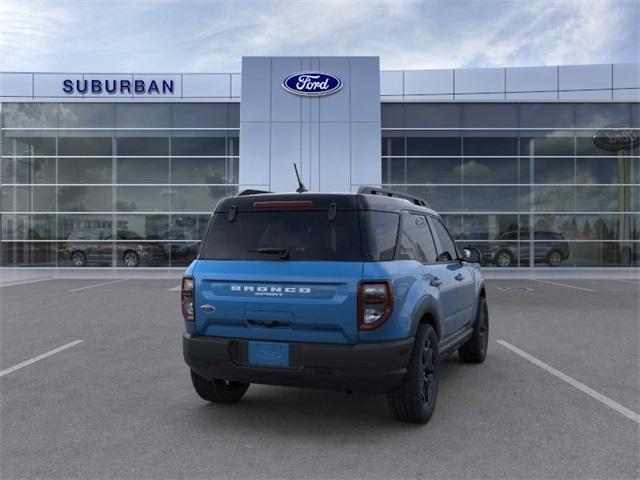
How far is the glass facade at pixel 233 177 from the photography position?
73.4 feet

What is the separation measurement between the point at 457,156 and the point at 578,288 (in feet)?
29.5

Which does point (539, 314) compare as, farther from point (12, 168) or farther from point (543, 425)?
point (12, 168)

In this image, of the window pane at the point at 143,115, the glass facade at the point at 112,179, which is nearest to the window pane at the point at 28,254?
the glass facade at the point at 112,179

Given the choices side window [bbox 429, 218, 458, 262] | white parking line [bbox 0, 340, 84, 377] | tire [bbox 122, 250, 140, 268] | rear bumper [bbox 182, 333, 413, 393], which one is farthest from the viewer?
tire [bbox 122, 250, 140, 268]

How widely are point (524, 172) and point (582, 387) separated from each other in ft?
62.1

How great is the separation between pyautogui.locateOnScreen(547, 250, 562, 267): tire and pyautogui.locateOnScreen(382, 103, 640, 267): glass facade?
6 centimetres

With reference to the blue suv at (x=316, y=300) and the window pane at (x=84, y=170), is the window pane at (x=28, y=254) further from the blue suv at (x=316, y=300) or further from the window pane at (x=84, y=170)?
the blue suv at (x=316, y=300)

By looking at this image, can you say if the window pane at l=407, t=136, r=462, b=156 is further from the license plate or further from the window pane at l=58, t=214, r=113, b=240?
the license plate

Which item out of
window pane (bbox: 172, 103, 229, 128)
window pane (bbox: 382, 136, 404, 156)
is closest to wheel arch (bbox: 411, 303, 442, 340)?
window pane (bbox: 382, 136, 404, 156)

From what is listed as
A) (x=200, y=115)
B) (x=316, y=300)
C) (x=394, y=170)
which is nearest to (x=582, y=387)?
(x=316, y=300)

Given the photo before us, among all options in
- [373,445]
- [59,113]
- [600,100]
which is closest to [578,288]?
[600,100]

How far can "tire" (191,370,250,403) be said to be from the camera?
15.1ft

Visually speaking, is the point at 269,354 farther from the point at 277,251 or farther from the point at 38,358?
the point at 38,358

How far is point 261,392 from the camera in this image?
514 cm
